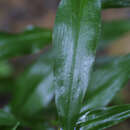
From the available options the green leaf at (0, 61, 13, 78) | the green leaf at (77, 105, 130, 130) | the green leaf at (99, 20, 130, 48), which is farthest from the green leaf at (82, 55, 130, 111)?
the green leaf at (0, 61, 13, 78)

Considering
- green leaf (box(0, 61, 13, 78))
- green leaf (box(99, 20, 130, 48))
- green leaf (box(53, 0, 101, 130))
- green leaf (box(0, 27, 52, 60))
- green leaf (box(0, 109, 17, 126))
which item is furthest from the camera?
green leaf (box(0, 61, 13, 78))

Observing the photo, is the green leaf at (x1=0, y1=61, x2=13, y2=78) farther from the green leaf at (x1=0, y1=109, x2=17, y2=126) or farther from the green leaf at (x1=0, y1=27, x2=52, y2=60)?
the green leaf at (x1=0, y1=109, x2=17, y2=126)

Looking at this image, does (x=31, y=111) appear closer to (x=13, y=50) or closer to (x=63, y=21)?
(x=13, y=50)

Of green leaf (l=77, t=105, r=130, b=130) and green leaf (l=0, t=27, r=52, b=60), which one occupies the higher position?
green leaf (l=0, t=27, r=52, b=60)

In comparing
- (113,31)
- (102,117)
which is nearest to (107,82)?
(102,117)

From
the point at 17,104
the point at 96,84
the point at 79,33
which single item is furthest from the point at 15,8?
the point at 79,33
